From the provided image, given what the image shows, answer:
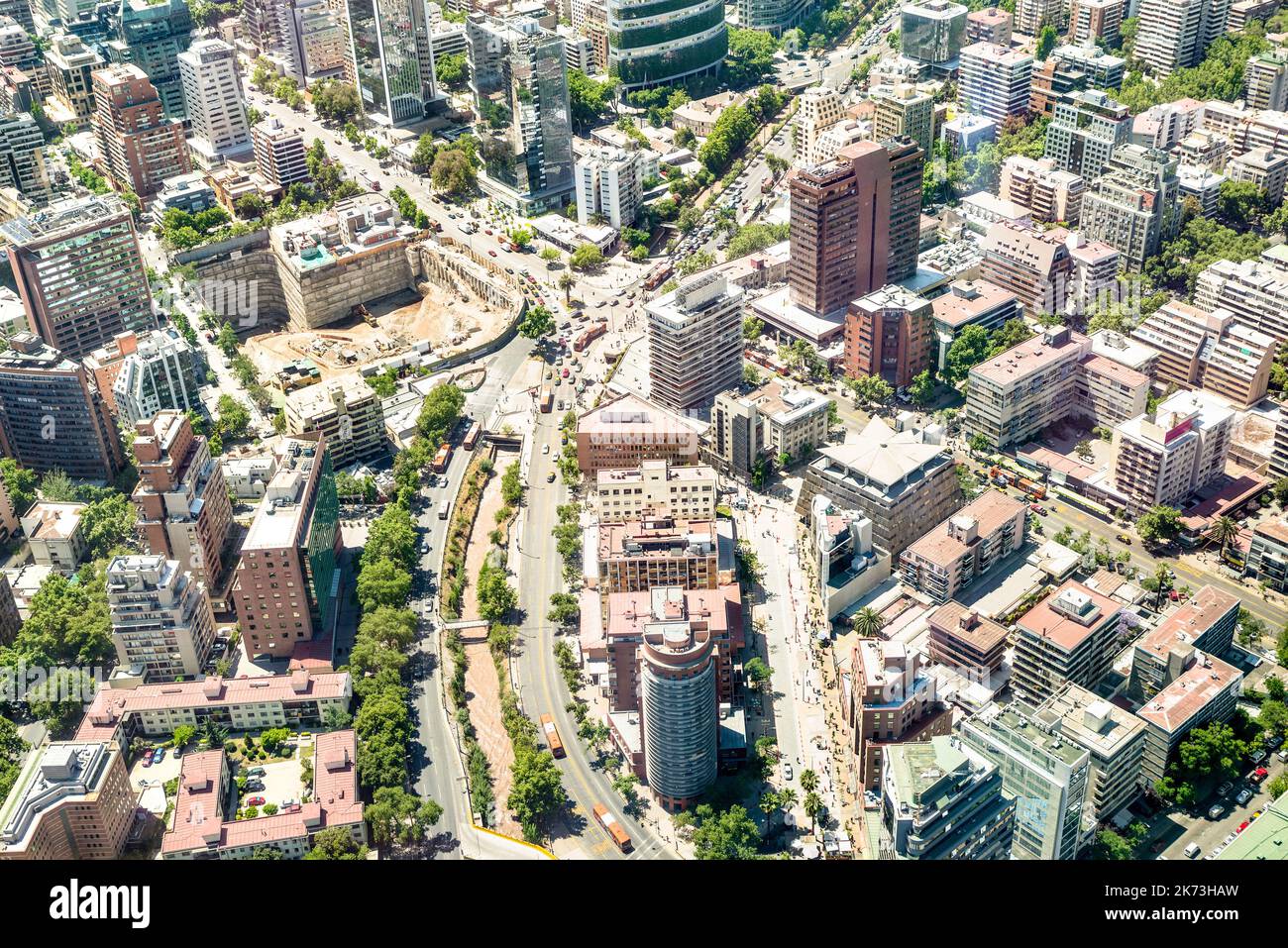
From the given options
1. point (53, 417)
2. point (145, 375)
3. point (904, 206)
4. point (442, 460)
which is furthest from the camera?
point (904, 206)

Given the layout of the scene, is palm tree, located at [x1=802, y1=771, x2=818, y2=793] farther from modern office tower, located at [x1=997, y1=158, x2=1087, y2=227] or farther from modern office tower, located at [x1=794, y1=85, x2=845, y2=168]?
modern office tower, located at [x1=794, y1=85, x2=845, y2=168]

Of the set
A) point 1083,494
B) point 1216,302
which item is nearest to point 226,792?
point 1083,494

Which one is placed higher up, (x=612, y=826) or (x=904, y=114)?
(x=904, y=114)

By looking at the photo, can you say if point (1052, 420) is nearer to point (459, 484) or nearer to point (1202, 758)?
point (1202, 758)

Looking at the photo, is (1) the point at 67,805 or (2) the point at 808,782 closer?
(1) the point at 67,805

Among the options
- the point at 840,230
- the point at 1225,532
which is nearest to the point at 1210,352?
the point at 1225,532

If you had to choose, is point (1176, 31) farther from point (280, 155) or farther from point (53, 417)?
point (53, 417)
